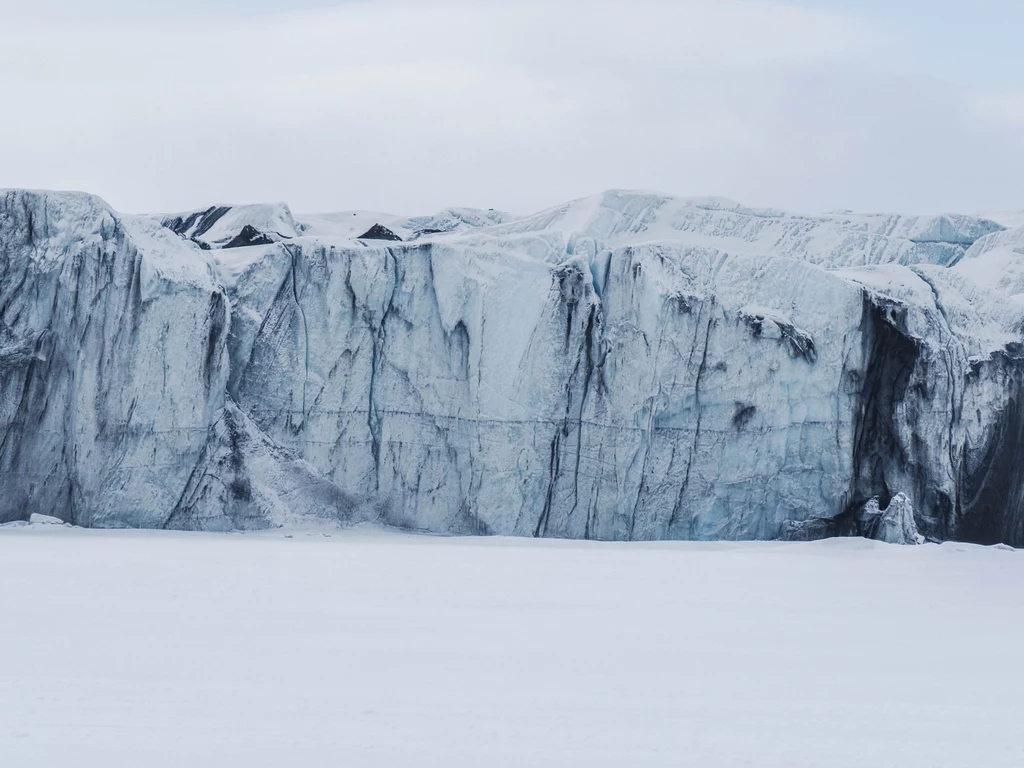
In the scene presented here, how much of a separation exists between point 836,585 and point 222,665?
4.77m

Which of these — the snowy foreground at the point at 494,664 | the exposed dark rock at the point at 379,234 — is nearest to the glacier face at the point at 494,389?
the snowy foreground at the point at 494,664

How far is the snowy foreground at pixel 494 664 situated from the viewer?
3959 millimetres

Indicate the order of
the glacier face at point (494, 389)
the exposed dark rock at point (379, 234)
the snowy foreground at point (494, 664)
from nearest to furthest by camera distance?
1. the snowy foreground at point (494, 664)
2. the glacier face at point (494, 389)
3. the exposed dark rock at point (379, 234)

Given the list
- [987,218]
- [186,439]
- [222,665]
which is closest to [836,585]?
[222,665]

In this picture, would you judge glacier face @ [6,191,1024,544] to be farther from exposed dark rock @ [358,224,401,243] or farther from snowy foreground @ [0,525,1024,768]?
exposed dark rock @ [358,224,401,243]

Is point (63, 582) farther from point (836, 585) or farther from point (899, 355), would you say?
point (899, 355)

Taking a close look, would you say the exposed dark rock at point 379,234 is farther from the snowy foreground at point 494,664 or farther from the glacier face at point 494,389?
the snowy foreground at point 494,664

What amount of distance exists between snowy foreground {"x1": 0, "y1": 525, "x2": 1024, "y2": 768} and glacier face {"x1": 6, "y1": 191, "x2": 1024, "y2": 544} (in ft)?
8.47

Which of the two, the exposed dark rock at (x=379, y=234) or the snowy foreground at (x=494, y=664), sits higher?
the exposed dark rock at (x=379, y=234)

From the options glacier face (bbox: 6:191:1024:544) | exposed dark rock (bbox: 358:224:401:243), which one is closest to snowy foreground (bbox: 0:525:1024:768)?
glacier face (bbox: 6:191:1024:544)

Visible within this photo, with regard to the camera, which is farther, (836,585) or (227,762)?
(836,585)

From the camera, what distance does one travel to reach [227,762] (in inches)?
146

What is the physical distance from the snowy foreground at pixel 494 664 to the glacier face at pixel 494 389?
102 inches

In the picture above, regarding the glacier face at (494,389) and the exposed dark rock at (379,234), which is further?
the exposed dark rock at (379,234)
